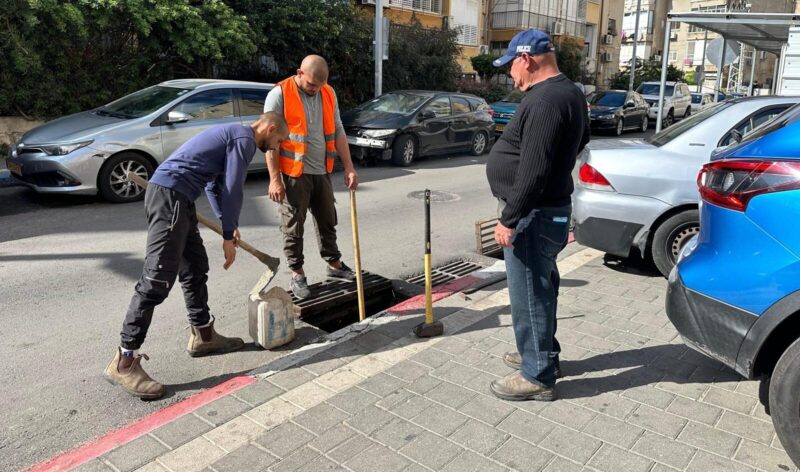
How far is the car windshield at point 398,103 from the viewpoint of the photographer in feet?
44.1

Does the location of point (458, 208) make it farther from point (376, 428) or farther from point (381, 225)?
point (376, 428)

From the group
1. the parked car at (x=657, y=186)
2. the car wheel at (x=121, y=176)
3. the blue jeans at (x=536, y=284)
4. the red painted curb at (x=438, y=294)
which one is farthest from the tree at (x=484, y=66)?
the blue jeans at (x=536, y=284)

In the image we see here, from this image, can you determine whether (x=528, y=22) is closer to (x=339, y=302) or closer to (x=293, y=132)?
(x=293, y=132)

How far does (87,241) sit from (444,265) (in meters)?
3.82

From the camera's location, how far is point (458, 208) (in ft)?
30.4

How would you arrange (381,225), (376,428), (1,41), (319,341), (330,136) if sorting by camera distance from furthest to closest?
(1,41) → (381,225) → (330,136) → (319,341) → (376,428)

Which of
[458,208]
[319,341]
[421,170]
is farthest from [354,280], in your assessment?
[421,170]

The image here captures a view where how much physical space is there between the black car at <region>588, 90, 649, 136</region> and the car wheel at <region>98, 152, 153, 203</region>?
16.2m

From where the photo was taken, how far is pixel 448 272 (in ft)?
20.1

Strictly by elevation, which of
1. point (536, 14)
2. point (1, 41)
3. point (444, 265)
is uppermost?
point (536, 14)

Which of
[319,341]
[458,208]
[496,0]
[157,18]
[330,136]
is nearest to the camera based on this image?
[319,341]

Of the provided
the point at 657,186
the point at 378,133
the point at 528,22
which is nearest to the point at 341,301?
the point at 657,186

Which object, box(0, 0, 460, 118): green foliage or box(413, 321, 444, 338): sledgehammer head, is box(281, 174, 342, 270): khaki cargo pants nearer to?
box(413, 321, 444, 338): sledgehammer head

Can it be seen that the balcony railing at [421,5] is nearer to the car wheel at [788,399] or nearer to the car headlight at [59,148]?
the car headlight at [59,148]
